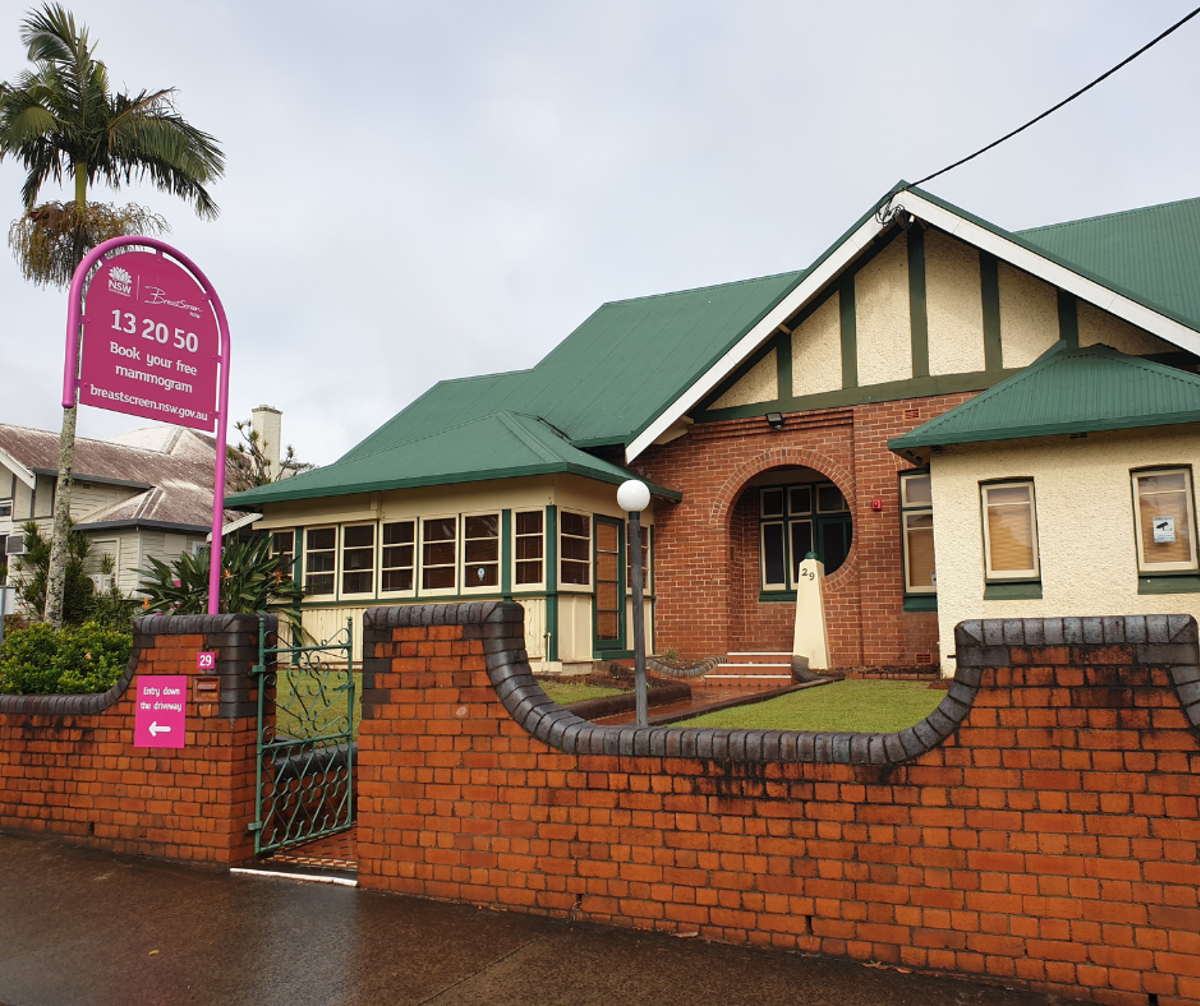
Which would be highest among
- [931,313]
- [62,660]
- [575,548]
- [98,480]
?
[931,313]

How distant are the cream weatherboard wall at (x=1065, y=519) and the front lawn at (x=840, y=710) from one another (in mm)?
1269

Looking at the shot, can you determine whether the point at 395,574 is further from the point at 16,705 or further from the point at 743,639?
the point at 16,705

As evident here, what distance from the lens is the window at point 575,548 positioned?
46.8 ft

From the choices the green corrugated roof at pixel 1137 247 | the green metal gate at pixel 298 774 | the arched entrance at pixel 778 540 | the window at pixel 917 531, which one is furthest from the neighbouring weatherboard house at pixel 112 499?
the green corrugated roof at pixel 1137 247

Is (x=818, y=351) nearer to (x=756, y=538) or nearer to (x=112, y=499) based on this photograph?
(x=756, y=538)

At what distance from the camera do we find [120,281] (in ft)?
23.9

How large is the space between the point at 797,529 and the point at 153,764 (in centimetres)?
1217

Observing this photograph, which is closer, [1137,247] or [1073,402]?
[1073,402]

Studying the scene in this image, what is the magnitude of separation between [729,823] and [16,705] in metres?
5.70

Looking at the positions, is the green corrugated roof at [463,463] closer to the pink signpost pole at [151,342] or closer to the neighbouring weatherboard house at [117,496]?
the pink signpost pole at [151,342]

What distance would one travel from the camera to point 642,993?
4133mm

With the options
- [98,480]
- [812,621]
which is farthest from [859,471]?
[98,480]

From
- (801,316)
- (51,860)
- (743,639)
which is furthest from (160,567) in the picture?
(801,316)

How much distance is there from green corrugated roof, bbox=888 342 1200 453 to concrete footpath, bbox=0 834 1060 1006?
8.29 metres
